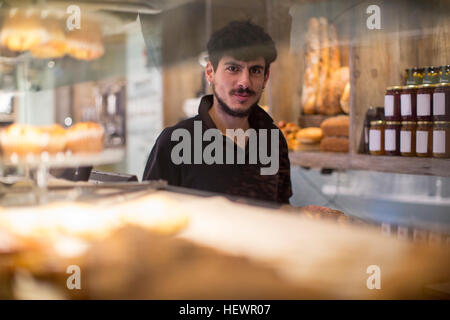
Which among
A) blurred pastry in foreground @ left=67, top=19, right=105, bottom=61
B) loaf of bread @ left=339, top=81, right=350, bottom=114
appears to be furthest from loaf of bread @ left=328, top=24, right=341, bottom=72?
blurred pastry in foreground @ left=67, top=19, right=105, bottom=61

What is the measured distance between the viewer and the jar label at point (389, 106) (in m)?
1.83

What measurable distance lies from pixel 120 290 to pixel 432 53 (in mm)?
1687

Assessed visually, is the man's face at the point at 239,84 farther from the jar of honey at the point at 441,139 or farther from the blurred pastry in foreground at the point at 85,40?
the blurred pastry in foreground at the point at 85,40

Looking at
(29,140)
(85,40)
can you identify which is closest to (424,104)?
(29,140)

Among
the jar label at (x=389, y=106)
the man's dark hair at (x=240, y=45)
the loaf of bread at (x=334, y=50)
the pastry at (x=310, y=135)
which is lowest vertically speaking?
the pastry at (x=310, y=135)

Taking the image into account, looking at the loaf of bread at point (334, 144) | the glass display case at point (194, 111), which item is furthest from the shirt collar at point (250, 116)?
the loaf of bread at point (334, 144)

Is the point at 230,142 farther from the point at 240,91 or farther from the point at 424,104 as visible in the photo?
the point at 424,104

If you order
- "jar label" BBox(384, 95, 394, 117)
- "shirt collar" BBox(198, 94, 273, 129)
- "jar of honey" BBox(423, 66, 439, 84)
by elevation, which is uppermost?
"jar of honey" BBox(423, 66, 439, 84)

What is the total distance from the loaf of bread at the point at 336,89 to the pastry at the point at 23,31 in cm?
129

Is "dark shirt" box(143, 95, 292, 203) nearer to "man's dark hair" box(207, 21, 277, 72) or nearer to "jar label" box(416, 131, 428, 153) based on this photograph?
"man's dark hair" box(207, 21, 277, 72)

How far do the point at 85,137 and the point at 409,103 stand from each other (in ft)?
3.93

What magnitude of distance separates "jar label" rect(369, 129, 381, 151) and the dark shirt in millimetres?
565

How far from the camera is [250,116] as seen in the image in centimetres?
146

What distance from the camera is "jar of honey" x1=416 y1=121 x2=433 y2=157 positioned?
1.71 meters
